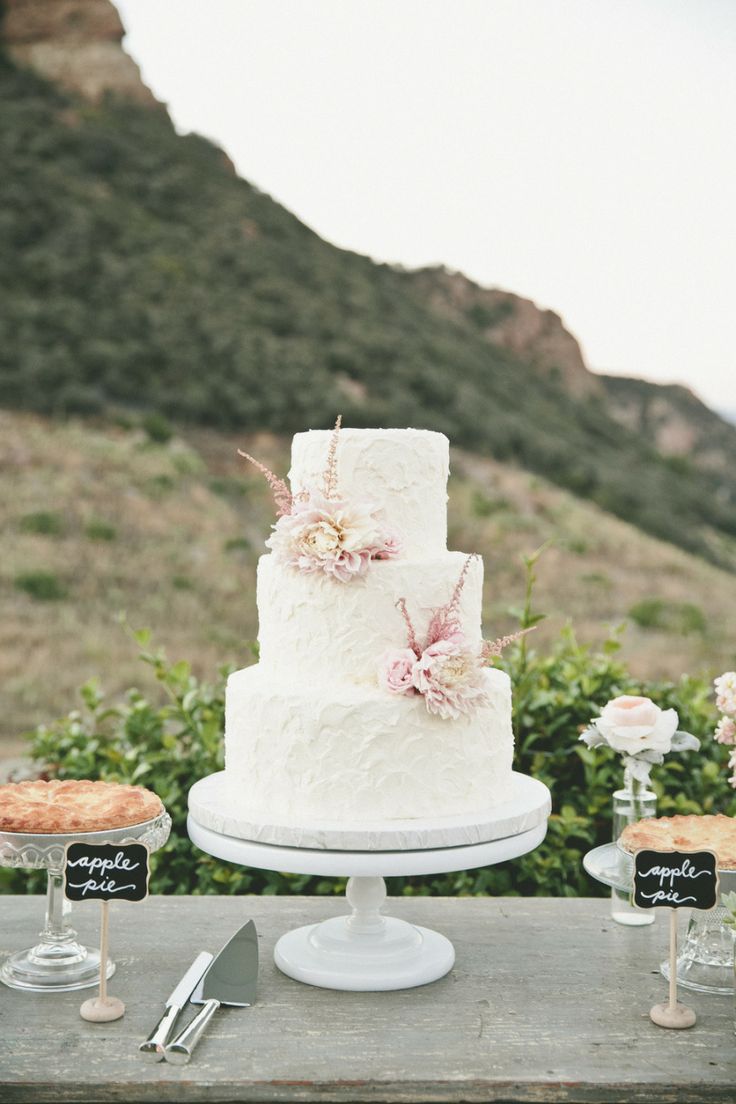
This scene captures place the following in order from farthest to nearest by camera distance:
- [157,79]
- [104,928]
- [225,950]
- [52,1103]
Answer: [157,79]
[225,950]
[104,928]
[52,1103]

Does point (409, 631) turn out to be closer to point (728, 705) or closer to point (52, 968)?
point (728, 705)

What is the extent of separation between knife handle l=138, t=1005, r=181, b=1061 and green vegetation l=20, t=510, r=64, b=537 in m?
16.1

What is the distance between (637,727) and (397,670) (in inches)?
28.0

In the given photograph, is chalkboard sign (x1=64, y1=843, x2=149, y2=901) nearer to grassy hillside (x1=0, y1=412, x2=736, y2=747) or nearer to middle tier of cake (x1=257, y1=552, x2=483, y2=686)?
middle tier of cake (x1=257, y1=552, x2=483, y2=686)

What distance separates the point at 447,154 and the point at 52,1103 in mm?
15330

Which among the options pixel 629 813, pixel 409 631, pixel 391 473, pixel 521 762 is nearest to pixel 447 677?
pixel 409 631

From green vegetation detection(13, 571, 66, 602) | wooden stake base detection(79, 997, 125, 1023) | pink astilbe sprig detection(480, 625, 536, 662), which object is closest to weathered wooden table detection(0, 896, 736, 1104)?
wooden stake base detection(79, 997, 125, 1023)

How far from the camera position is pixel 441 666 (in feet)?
7.67

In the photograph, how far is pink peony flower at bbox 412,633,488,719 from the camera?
233cm

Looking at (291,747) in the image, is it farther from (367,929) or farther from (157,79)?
(157,79)

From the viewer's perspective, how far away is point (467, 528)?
62.5ft

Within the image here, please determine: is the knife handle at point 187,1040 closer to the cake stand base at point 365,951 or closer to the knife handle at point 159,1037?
the knife handle at point 159,1037

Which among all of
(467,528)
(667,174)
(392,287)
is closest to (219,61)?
(667,174)

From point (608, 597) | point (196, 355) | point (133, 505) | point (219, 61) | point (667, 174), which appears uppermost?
point (219, 61)
